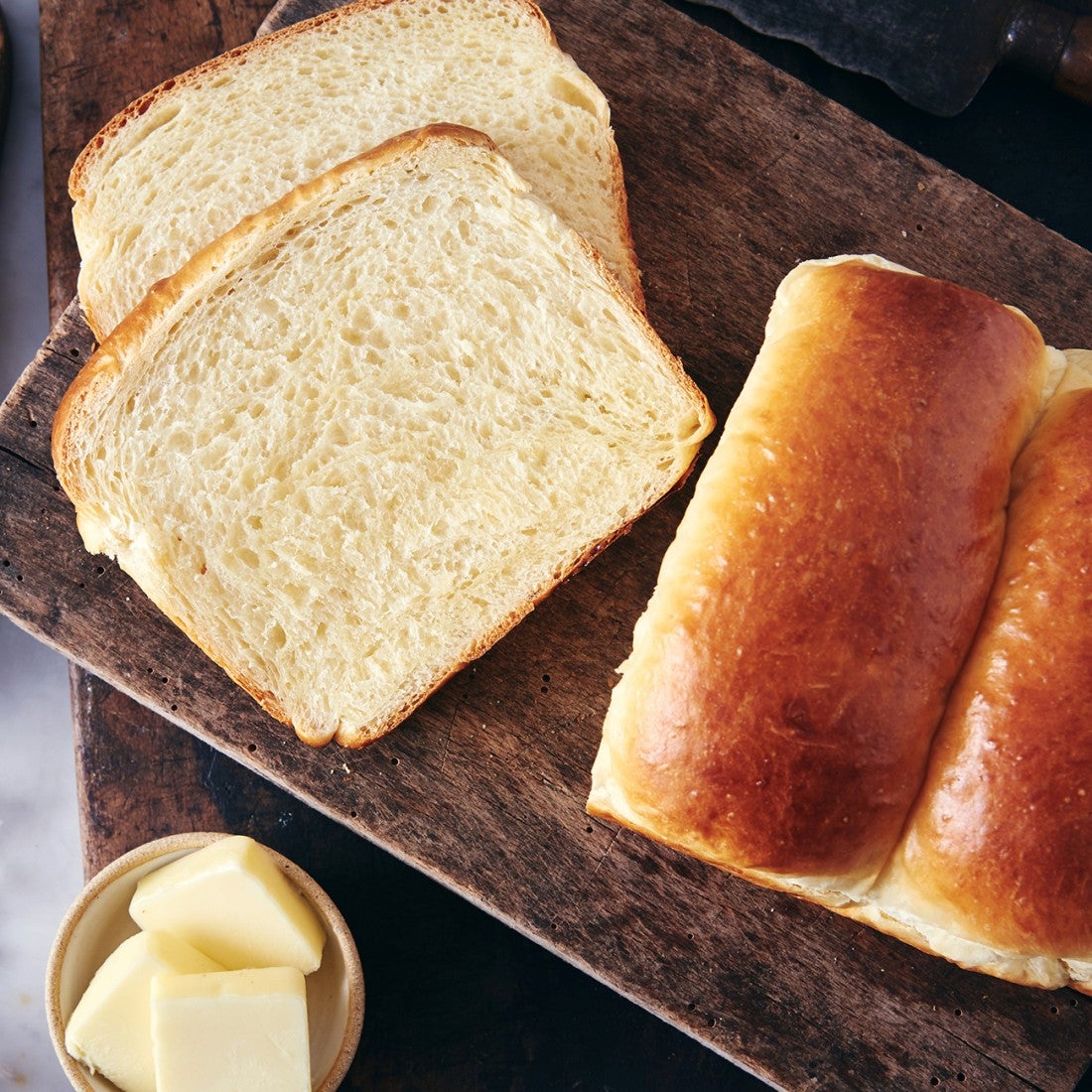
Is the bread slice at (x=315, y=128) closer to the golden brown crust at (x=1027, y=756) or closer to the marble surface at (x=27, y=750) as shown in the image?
the marble surface at (x=27, y=750)

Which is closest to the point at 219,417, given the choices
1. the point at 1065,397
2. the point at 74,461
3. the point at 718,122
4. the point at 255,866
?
the point at 74,461

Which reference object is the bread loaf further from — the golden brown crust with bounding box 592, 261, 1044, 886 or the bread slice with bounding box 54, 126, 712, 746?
the bread slice with bounding box 54, 126, 712, 746

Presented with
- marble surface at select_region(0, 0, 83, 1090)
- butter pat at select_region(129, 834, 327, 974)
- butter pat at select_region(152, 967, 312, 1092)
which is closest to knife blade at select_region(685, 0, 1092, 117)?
marble surface at select_region(0, 0, 83, 1090)

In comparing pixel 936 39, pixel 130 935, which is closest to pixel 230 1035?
pixel 130 935

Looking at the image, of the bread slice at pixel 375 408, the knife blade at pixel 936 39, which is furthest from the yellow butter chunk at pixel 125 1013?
the knife blade at pixel 936 39

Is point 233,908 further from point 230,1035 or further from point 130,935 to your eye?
point 130,935

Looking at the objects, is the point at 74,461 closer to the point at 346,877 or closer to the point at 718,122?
the point at 346,877
